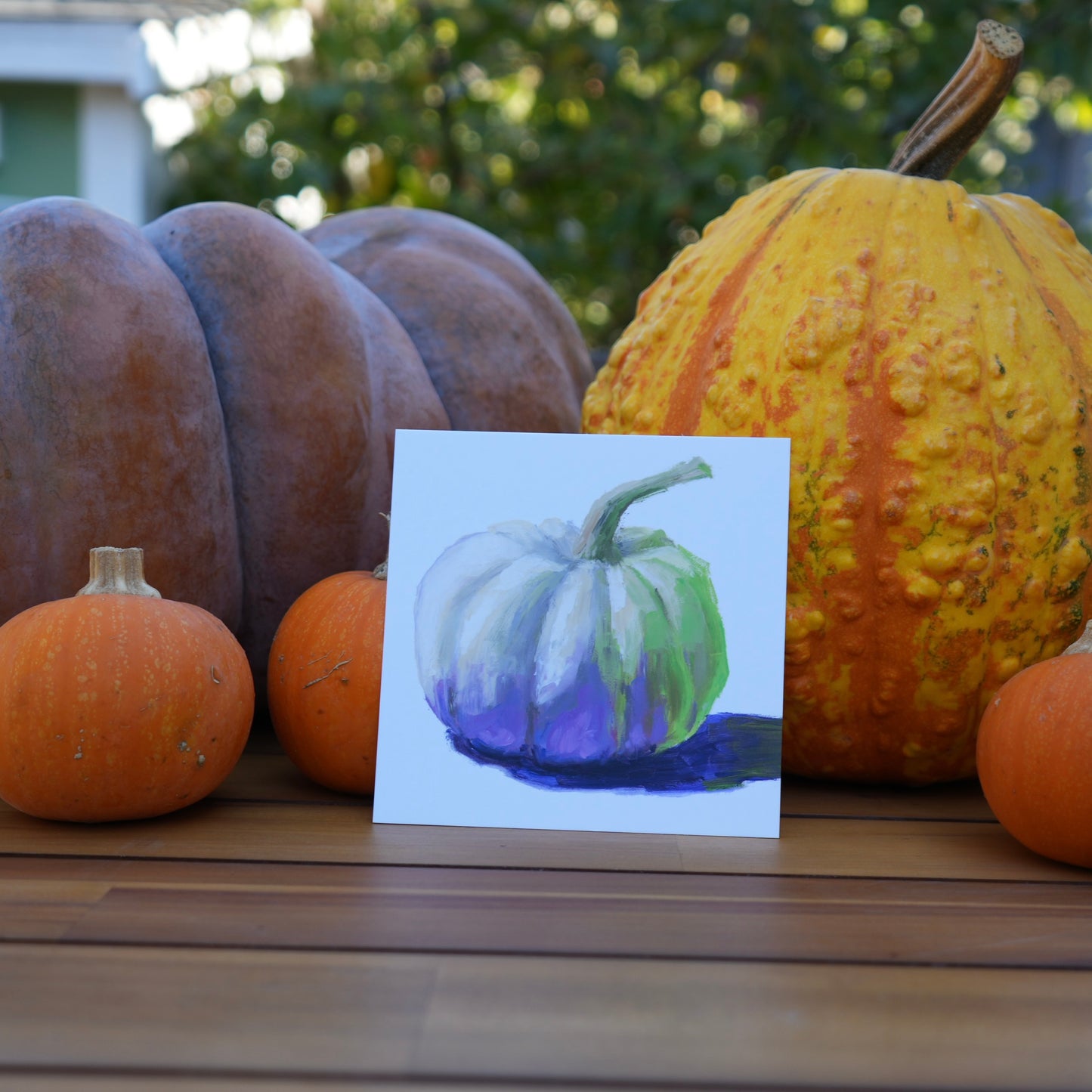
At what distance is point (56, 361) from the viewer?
4.14 ft

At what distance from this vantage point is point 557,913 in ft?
2.91

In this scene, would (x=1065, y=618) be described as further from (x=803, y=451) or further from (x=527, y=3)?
(x=527, y=3)

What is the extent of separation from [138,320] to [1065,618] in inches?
39.7

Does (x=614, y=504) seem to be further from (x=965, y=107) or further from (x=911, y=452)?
(x=965, y=107)

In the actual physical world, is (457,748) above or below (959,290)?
below

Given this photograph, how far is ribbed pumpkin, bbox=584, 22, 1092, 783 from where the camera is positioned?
3.78 feet

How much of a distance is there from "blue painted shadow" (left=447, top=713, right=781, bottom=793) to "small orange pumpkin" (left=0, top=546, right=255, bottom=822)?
0.79 feet

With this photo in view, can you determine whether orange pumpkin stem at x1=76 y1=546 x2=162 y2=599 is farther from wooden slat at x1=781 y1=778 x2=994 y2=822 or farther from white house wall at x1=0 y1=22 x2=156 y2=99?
white house wall at x1=0 y1=22 x2=156 y2=99

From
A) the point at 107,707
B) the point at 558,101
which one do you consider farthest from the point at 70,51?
the point at 107,707


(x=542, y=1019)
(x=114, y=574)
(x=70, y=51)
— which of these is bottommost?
(x=542, y=1019)

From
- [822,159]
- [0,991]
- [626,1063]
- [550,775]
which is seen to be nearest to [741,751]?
[550,775]

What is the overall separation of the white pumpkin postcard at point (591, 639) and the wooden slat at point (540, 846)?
0.03 m

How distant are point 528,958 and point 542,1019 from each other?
84mm

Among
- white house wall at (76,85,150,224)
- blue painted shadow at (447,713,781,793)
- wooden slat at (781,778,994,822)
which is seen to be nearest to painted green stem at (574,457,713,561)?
blue painted shadow at (447,713,781,793)
